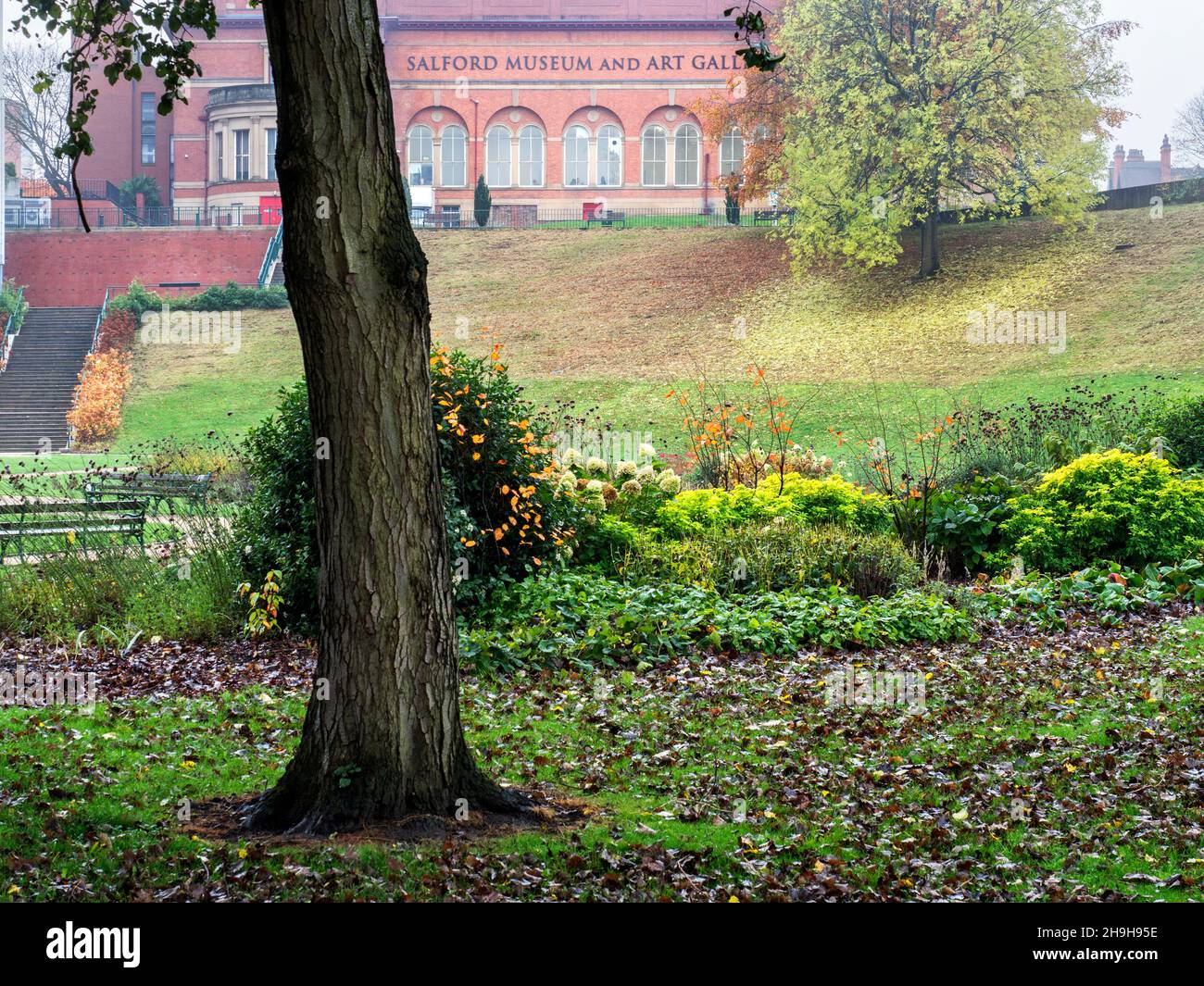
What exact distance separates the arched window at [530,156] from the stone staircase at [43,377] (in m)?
18.8

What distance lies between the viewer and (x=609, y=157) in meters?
Answer: 53.0

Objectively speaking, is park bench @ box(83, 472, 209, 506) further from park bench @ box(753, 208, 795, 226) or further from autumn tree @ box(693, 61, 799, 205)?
park bench @ box(753, 208, 795, 226)

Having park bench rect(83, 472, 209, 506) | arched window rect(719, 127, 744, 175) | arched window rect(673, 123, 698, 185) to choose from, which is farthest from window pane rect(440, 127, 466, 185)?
park bench rect(83, 472, 209, 506)

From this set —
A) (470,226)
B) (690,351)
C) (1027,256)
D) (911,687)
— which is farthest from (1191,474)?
(470,226)

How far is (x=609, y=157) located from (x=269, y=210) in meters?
13.8

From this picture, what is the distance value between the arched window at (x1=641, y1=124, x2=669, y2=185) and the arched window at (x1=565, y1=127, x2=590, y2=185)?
2371 millimetres

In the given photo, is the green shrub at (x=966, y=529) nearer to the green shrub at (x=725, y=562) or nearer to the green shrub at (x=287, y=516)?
the green shrub at (x=725, y=562)

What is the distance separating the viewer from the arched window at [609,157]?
5288 cm

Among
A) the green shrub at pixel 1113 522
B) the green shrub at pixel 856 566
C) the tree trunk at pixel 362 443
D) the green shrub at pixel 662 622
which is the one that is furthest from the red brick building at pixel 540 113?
the tree trunk at pixel 362 443

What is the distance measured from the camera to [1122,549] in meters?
11.9

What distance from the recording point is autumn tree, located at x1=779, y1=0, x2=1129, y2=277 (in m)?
33.2

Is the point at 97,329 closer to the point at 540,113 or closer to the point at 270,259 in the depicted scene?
the point at 270,259

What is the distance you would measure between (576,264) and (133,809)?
123 ft

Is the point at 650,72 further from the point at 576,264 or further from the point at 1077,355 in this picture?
the point at 1077,355
